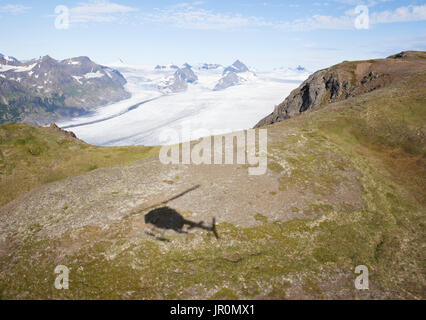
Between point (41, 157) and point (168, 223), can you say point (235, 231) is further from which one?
point (41, 157)

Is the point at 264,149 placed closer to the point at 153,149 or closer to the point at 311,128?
the point at 311,128

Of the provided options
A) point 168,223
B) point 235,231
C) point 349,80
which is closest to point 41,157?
point 168,223

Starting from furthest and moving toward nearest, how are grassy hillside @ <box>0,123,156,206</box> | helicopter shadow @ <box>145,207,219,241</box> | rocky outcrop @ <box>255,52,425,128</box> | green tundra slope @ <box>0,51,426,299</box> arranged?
rocky outcrop @ <box>255,52,425,128</box> < grassy hillside @ <box>0,123,156,206</box> < helicopter shadow @ <box>145,207,219,241</box> < green tundra slope @ <box>0,51,426,299</box>

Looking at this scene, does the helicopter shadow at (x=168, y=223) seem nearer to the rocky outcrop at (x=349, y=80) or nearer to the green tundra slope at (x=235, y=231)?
the green tundra slope at (x=235, y=231)

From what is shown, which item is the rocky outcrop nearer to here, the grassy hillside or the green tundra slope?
the green tundra slope

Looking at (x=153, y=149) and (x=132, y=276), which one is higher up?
(x=153, y=149)

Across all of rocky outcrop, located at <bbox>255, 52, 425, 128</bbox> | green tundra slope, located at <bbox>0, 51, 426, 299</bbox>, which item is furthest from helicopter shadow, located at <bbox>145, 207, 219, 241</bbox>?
rocky outcrop, located at <bbox>255, 52, 425, 128</bbox>
